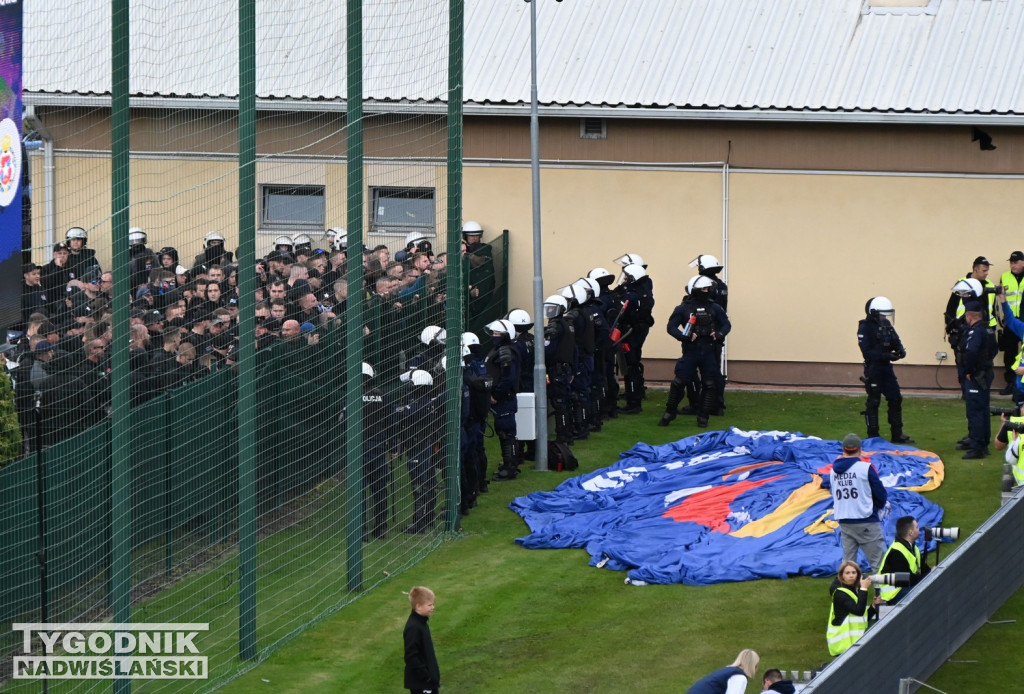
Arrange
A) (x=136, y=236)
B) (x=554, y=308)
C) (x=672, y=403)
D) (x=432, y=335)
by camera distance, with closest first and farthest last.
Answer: (x=136, y=236) → (x=432, y=335) → (x=554, y=308) → (x=672, y=403)

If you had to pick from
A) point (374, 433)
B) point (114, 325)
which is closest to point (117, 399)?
point (114, 325)

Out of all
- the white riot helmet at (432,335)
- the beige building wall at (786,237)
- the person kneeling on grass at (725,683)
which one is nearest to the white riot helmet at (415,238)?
the white riot helmet at (432,335)

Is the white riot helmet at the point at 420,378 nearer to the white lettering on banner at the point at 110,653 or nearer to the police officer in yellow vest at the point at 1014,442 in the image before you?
the white lettering on banner at the point at 110,653

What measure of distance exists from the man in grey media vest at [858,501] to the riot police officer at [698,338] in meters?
6.85

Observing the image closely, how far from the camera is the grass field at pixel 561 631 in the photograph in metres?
13.3

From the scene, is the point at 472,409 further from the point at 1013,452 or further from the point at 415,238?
the point at 1013,452

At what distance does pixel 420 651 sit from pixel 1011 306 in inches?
552

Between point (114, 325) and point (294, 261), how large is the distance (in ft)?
15.6

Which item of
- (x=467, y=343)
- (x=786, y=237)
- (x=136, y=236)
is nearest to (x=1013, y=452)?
(x=467, y=343)

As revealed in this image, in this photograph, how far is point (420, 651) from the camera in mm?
11734

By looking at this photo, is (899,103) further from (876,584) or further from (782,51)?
(876,584)

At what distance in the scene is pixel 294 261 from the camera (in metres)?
16.8

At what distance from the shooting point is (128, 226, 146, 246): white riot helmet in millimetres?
12578

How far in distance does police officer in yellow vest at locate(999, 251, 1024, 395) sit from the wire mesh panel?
9063 mm
